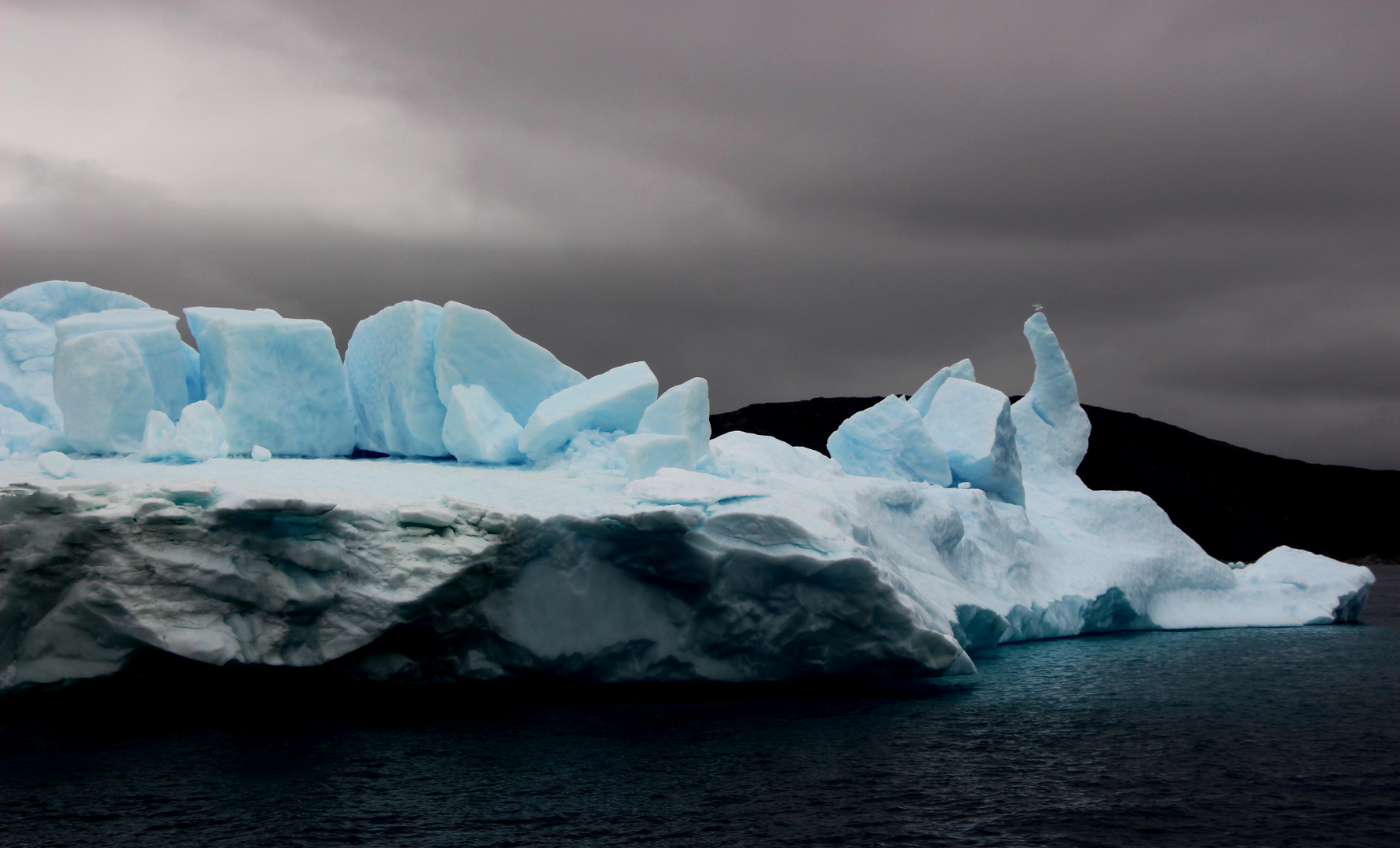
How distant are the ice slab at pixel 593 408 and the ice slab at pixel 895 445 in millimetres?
4501

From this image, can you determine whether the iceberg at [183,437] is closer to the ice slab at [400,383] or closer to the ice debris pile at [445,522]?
the ice debris pile at [445,522]

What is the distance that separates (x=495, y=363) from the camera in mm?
13047

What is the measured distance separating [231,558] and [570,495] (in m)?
3.04

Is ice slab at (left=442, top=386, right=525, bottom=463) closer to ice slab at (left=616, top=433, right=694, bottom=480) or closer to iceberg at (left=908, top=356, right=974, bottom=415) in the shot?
ice slab at (left=616, top=433, right=694, bottom=480)

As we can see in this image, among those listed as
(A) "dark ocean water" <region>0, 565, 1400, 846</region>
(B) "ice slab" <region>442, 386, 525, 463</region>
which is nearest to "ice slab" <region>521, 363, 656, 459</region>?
(B) "ice slab" <region>442, 386, 525, 463</region>

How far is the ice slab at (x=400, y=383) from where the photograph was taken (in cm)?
1290

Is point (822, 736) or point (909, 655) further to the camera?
point (909, 655)

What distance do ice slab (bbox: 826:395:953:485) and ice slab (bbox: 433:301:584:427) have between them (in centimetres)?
520

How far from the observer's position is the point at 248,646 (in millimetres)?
9055

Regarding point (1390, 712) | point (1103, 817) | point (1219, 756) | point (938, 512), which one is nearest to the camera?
point (1103, 817)

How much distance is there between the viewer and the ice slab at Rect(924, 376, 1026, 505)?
16.6 m

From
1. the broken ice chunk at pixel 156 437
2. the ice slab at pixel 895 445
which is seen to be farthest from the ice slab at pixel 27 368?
the ice slab at pixel 895 445

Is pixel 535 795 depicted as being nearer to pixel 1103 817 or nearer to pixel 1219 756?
pixel 1103 817

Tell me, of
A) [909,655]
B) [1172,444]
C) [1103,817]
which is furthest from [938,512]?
[1172,444]
